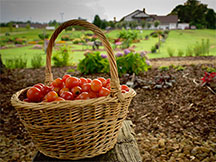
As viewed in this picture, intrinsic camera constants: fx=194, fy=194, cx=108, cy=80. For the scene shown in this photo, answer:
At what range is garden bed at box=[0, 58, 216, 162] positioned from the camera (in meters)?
2.04

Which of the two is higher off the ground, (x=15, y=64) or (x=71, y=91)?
(x=71, y=91)

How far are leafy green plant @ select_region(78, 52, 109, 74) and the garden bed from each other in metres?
1.13

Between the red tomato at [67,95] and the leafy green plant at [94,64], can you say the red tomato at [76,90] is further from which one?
the leafy green plant at [94,64]

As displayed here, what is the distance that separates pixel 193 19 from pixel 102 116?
24635mm

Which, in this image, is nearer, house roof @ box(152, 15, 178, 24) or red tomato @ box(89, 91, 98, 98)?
red tomato @ box(89, 91, 98, 98)

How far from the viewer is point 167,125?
2564 mm

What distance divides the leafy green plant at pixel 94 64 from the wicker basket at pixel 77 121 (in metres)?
3.19

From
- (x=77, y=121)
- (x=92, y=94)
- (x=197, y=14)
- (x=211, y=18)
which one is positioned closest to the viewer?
(x=77, y=121)

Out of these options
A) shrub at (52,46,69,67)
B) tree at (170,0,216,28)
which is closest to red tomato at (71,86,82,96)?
shrub at (52,46,69,67)

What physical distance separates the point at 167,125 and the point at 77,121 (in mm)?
1825

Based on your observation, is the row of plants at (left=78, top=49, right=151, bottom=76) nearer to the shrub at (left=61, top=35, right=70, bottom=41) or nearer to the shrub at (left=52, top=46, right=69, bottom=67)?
the shrub at (left=52, top=46, right=69, bottom=67)

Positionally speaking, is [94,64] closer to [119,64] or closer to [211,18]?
[119,64]

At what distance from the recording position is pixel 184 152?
2000mm

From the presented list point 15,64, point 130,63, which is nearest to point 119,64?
point 130,63
